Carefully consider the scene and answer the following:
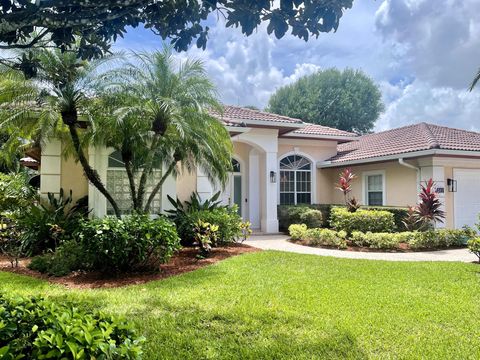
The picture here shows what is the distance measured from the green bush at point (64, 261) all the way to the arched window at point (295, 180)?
1189 centimetres

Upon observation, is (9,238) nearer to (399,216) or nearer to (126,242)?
(126,242)

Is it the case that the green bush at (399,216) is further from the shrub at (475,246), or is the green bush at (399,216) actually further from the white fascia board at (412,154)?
the shrub at (475,246)

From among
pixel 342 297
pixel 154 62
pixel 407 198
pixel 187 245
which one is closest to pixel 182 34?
pixel 342 297

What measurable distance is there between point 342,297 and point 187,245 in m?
7.08

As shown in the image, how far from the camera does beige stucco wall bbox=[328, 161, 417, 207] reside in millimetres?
16500

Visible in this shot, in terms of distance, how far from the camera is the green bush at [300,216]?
16.6 metres

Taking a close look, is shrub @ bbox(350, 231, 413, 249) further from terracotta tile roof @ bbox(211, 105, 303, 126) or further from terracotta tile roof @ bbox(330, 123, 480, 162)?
terracotta tile roof @ bbox(211, 105, 303, 126)

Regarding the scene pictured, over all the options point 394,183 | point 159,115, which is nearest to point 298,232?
point 394,183

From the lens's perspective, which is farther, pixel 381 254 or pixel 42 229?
pixel 381 254

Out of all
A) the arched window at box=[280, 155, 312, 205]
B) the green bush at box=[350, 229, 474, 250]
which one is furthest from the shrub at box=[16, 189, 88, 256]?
the arched window at box=[280, 155, 312, 205]

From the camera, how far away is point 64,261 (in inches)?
365

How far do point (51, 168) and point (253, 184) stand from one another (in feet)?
29.3

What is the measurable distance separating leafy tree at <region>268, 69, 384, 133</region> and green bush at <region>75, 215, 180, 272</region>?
33402 mm

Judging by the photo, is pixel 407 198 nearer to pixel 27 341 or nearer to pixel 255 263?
pixel 255 263
